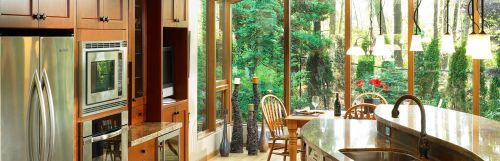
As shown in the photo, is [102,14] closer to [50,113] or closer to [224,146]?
[50,113]

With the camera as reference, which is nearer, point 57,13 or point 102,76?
point 57,13

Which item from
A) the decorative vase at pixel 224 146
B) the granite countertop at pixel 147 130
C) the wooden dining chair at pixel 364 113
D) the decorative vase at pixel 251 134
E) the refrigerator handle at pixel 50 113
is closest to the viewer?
the refrigerator handle at pixel 50 113

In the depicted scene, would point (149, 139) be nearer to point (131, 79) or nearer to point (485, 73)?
point (131, 79)

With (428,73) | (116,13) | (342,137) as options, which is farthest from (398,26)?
(116,13)

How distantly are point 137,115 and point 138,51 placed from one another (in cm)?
56

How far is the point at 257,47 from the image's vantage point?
955 cm

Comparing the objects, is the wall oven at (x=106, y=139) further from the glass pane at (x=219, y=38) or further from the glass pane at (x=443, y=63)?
the glass pane at (x=443, y=63)

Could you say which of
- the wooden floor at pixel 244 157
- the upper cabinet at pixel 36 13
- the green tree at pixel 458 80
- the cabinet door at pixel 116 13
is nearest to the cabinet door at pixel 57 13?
the upper cabinet at pixel 36 13

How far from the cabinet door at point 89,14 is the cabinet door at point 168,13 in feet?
4.70

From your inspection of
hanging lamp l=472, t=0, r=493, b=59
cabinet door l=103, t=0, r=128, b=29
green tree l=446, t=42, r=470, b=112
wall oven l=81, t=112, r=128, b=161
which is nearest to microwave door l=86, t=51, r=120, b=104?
wall oven l=81, t=112, r=128, b=161

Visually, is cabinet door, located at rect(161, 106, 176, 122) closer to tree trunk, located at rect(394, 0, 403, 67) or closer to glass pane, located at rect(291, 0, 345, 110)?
glass pane, located at rect(291, 0, 345, 110)

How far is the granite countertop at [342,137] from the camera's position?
4.39 meters

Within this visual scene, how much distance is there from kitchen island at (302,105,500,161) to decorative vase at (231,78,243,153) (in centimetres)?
338

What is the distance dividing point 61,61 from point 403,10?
556cm
